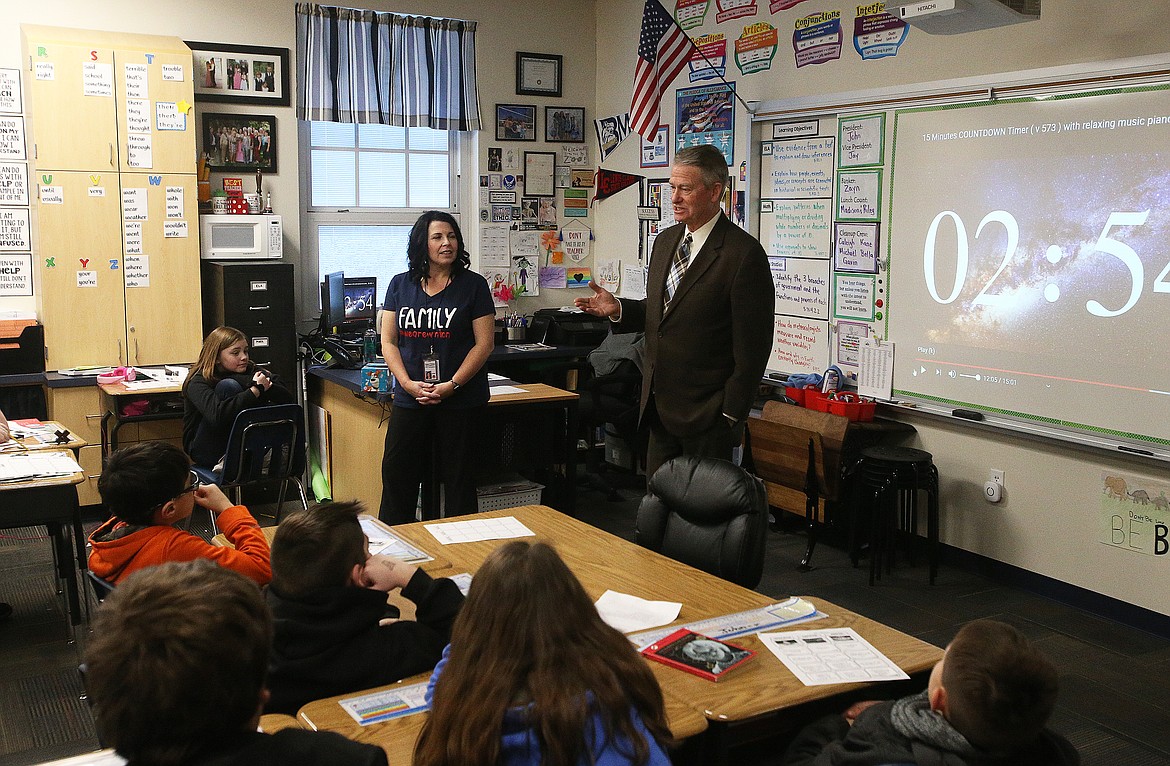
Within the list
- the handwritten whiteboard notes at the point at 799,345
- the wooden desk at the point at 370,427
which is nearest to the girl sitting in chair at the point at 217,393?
the wooden desk at the point at 370,427

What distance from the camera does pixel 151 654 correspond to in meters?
1.19

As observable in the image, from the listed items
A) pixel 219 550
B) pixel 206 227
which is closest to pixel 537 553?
pixel 219 550

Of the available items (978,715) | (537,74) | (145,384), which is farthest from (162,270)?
(978,715)

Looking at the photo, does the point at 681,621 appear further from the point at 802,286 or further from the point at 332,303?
the point at 332,303

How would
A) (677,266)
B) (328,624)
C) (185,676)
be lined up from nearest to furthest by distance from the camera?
(185,676), (328,624), (677,266)

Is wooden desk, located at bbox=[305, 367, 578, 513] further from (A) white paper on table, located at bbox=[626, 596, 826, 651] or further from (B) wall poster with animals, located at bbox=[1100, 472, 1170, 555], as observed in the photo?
(A) white paper on table, located at bbox=[626, 596, 826, 651]

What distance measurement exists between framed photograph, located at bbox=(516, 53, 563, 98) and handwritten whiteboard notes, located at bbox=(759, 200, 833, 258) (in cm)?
217

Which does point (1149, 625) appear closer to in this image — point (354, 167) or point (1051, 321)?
point (1051, 321)

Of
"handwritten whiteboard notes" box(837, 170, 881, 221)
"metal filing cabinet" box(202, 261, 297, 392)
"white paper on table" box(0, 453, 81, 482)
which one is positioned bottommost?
"white paper on table" box(0, 453, 81, 482)

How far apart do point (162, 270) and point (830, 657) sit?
479 cm

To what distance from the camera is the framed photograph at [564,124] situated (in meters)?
7.45

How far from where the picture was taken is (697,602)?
2562 millimetres

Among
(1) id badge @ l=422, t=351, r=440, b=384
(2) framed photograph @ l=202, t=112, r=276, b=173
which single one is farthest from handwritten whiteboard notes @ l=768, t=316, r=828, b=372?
(2) framed photograph @ l=202, t=112, r=276, b=173

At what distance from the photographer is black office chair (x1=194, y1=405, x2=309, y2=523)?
4.80 metres
